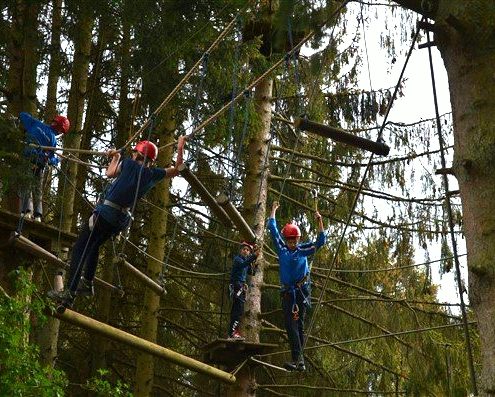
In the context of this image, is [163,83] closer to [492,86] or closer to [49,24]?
[49,24]

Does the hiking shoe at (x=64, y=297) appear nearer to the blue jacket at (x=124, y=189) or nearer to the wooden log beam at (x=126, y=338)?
the wooden log beam at (x=126, y=338)

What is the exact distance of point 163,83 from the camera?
928 centimetres

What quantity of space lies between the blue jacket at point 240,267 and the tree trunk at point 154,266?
2.02 meters

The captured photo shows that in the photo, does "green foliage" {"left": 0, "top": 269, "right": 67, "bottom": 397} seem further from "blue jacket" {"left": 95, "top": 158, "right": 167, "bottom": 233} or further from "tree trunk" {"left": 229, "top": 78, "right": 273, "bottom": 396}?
"tree trunk" {"left": 229, "top": 78, "right": 273, "bottom": 396}

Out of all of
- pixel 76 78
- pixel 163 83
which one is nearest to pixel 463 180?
pixel 163 83

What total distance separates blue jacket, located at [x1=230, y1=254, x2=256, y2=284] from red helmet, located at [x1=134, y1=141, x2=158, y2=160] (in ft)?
7.96

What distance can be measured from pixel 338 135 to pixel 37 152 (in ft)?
12.2

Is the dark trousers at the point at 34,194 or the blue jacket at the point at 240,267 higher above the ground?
the dark trousers at the point at 34,194

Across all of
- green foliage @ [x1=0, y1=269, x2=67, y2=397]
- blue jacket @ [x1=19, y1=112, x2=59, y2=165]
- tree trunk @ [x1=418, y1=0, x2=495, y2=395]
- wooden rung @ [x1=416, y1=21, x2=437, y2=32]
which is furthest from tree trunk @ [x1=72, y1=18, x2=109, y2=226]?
tree trunk @ [x1=418, y1=0, x2=495, y2=395]

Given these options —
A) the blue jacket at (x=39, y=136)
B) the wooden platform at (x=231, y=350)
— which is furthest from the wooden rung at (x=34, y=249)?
the wooden platform at (x=231, y=350)

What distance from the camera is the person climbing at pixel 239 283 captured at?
356 inches

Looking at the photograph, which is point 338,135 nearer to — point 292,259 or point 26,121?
point 292,259

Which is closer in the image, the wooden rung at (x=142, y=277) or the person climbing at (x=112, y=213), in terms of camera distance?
the person climbing at (x=112, y=213)

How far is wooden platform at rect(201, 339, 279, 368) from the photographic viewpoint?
8.97 m
